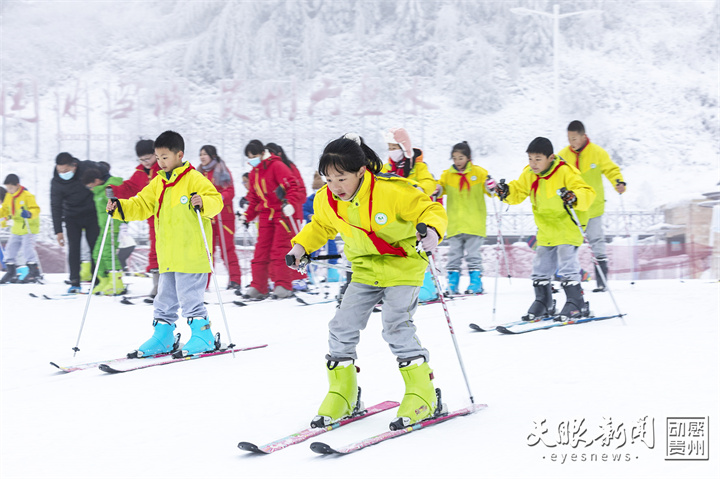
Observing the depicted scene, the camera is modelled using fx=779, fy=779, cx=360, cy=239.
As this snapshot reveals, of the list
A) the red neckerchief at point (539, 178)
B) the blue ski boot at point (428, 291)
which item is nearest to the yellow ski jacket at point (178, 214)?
the red neckerchief at point (539, 178)

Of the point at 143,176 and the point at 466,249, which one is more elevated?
the point at 143,176

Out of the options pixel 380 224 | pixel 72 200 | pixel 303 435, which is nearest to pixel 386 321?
pixel 380 224

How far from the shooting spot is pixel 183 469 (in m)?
2.83

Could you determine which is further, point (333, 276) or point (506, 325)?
point (333, 276)

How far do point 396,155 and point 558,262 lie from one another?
5.45 feet

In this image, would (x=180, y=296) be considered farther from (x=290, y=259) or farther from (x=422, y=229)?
(x=422, y=229)

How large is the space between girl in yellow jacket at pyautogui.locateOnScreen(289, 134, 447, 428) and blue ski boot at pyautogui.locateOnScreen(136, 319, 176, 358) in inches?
82.9

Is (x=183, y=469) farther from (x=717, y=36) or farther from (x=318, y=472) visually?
(x=717, y=36)

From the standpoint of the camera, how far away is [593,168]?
320 inches

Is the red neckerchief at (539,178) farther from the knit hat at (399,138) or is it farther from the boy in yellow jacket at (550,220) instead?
the knit hat at (399,138)

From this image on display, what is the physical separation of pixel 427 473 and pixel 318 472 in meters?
0.38

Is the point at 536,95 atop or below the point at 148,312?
atop

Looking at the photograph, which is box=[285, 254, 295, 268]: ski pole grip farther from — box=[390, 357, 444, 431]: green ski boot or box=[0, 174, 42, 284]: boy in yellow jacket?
box=[0, 174, 42, 284]: boy in yellow jacket

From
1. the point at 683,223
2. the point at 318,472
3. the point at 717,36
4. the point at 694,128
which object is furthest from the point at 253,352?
the point at 717,36
